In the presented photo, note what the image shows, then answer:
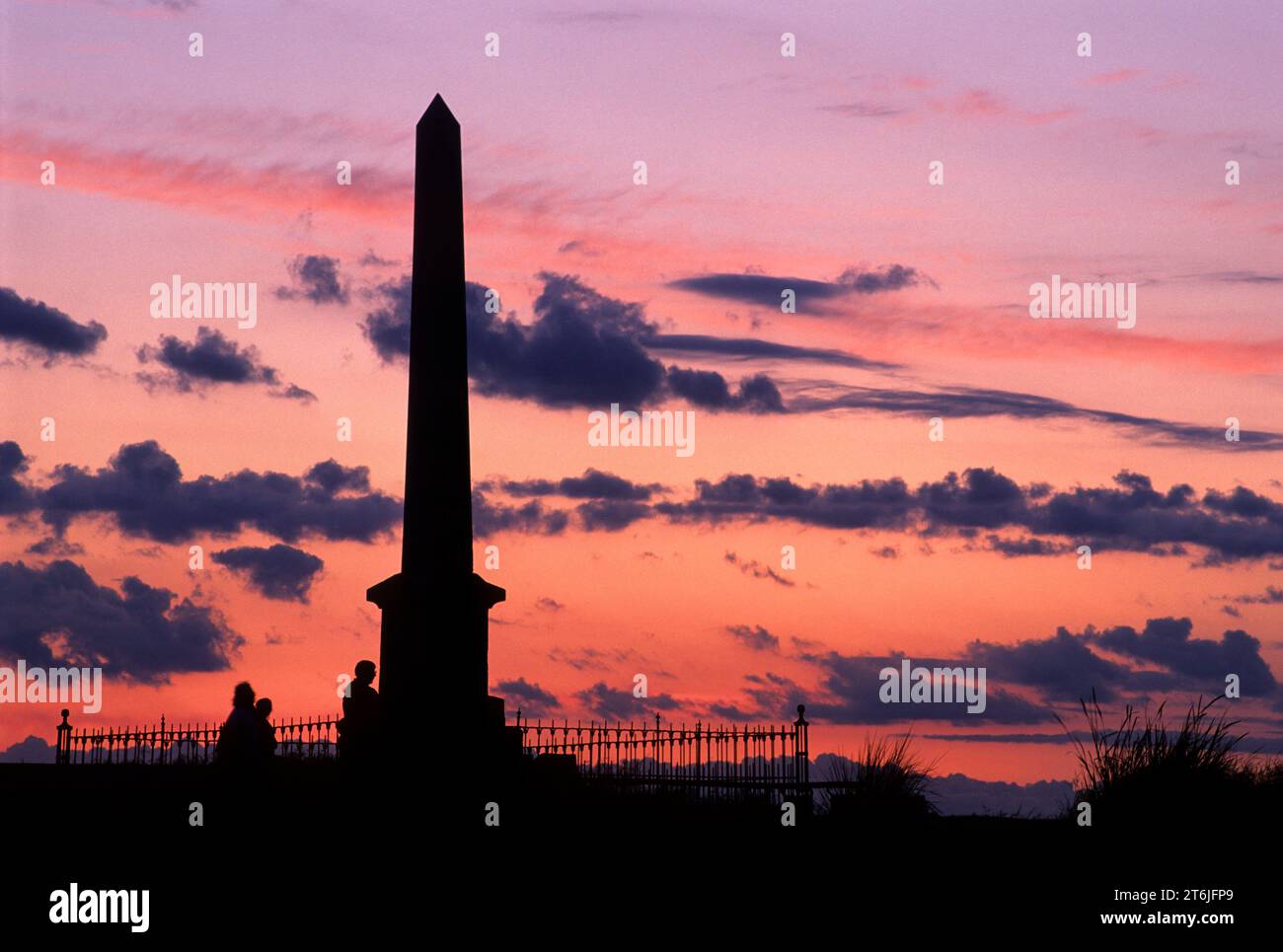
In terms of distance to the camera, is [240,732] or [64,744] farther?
[64,744]

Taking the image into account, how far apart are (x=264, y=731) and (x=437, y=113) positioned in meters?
8.42

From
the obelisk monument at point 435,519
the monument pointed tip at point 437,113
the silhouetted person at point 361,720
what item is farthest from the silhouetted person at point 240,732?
the monument pointed tip at point 437,113

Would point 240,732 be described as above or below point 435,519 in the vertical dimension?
below

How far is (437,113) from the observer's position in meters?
19.5

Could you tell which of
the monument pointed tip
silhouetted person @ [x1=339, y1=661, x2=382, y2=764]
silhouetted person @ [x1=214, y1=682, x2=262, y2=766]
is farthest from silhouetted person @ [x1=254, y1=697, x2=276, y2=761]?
the monument pointed tip

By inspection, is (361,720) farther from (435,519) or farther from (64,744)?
(64,744)

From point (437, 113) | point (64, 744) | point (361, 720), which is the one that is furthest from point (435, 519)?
point (64, 744)

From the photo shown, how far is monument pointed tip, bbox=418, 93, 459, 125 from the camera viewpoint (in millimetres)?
19383

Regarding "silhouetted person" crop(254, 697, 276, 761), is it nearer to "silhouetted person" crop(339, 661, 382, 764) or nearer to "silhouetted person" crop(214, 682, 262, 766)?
"silhouetted person" crop(214, 682, 262, 766)

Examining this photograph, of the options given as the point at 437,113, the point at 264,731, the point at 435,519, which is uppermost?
the point at 437,113
